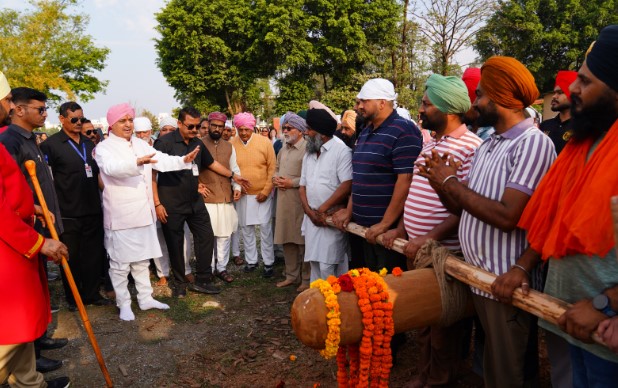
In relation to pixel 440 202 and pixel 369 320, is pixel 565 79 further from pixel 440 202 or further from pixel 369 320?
pixel 369 320

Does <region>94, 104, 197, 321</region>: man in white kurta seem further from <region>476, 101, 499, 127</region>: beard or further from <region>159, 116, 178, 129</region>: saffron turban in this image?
<region>476, 101, 499, 127</region>: beard

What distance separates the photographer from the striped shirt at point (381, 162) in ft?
12.2

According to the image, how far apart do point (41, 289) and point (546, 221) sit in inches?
133

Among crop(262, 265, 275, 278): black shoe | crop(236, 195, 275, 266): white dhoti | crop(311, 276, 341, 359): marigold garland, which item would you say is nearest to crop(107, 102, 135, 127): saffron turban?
crop(236, 195, 275, 266): white dhoti

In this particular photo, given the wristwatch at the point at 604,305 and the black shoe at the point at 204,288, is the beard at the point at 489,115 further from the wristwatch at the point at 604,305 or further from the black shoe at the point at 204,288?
the black shoe at the point at 204,288

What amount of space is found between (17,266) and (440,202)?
301 centimetres

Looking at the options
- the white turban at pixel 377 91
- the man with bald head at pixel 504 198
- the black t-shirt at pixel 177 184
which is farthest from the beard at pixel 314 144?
the man with bald head at pixel 504 198

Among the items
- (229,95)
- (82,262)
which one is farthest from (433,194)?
(229,95)

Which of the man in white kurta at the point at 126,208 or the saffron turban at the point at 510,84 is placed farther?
the man in white kurta at the point at 126,208

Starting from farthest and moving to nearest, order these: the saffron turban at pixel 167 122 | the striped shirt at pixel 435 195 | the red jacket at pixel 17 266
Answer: the saffron turban at pixel 167 122 → the striped shirt at pixel 435 195 → the red jacket at pixel 17 266

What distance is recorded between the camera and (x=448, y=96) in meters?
3.17

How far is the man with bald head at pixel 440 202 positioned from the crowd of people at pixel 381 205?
1cm

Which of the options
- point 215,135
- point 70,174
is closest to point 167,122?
point 215,135

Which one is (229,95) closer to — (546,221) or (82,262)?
(82,262)
